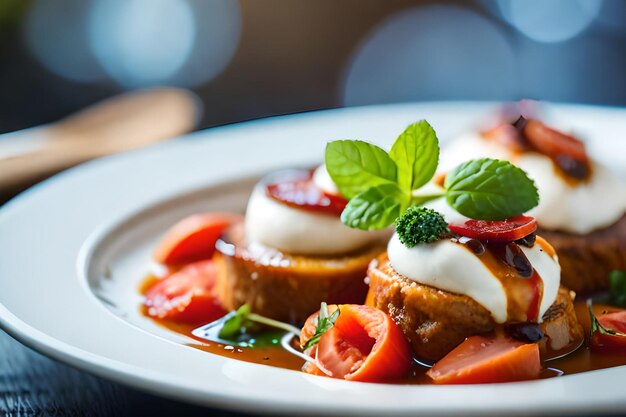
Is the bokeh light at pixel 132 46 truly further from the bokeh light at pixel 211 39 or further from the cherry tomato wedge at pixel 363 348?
the cherry tomato wedge at pixel 363 348

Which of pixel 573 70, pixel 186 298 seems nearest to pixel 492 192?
pixel 186 298

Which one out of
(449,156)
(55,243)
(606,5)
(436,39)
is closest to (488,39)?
(436,39)

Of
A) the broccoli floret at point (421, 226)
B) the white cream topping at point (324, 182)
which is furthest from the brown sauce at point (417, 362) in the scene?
the white cream topping at point (324, 182)

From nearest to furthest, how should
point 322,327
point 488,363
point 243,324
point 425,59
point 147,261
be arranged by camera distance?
point 488,363
point 322,327
point 243,324
point 147,261
point 425,59

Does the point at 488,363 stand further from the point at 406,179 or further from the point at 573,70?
the point at 573,70

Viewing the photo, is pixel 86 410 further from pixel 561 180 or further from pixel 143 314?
pixel 561 180

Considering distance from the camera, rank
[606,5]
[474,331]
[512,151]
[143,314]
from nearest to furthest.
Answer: [474,331] < [143,314] < [512,151] < [606,5]
